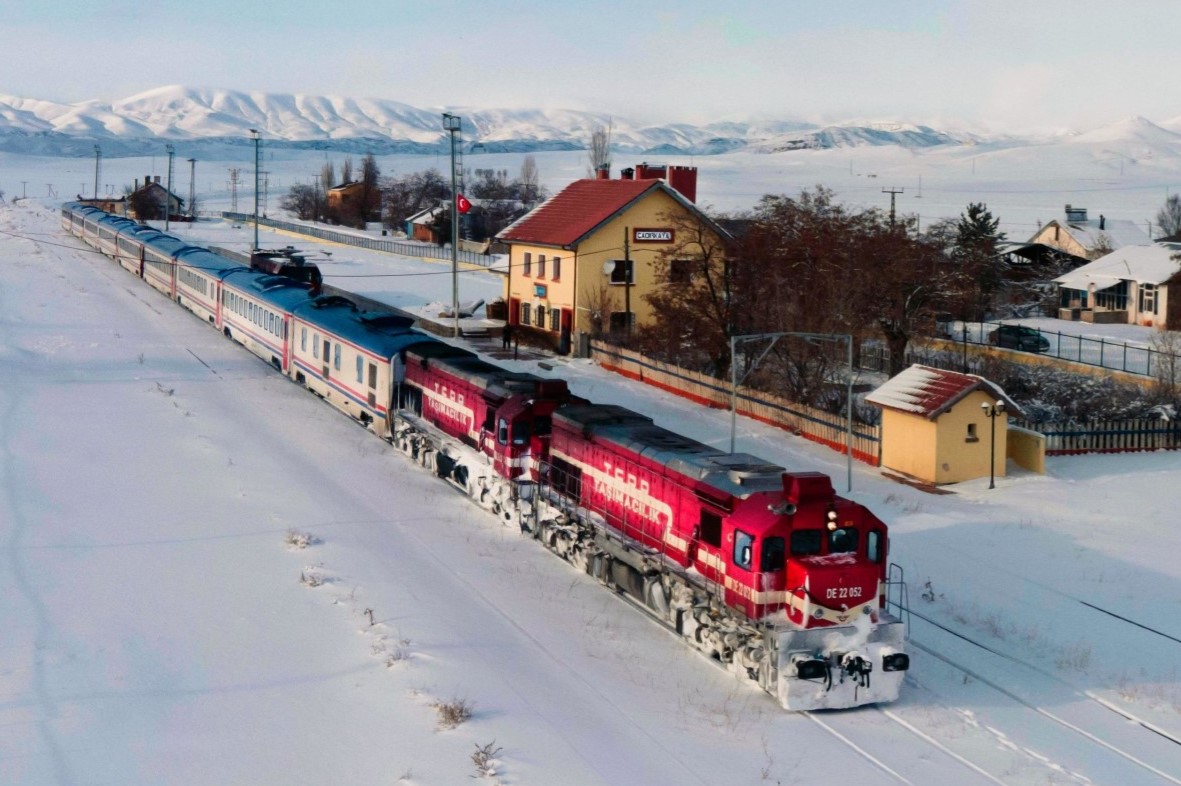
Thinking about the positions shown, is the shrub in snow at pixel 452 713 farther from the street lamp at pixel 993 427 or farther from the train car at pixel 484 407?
the street lamp at pixel 993 427

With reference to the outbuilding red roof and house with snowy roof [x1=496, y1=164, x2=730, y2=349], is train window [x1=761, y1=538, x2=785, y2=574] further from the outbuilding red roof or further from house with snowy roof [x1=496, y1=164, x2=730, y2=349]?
house with snowy roof [x1=496, y1=164, x2=730, y2=349]

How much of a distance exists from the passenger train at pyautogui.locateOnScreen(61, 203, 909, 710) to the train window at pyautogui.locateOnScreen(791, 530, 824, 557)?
0.03m

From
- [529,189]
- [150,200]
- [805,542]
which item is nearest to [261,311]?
[805,542]

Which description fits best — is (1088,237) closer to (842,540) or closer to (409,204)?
(842,540)

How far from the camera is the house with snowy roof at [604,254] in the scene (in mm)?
51781

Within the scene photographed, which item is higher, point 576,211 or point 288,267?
point 576,211

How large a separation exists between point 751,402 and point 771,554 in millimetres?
22086

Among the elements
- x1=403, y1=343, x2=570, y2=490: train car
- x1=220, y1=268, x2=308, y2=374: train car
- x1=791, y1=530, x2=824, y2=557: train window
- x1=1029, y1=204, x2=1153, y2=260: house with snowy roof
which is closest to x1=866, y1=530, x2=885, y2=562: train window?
x1=791, y1=530, x2=824, y2=557: train window

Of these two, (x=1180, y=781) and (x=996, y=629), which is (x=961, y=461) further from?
(x=1180, y=781)

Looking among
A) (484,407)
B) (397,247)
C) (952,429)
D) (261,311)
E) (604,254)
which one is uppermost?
(397,247)

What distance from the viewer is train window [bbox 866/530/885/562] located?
17.7m

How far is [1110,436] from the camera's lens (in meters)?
34.9

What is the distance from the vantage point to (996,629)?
67.5 feet

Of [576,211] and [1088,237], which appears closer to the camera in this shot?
[576,211]
